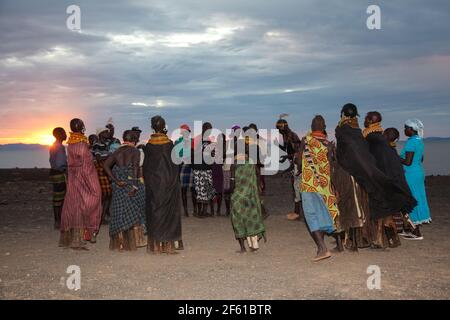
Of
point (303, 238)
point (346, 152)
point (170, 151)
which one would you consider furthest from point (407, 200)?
point (170, 151)

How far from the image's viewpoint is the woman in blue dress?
9320mm

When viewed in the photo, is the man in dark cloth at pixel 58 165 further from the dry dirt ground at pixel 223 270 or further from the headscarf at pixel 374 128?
the headscarf at pixel 374 128

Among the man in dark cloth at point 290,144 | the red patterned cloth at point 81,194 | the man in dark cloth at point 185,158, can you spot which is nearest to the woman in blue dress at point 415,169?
the man in dark cloth at point 290,144

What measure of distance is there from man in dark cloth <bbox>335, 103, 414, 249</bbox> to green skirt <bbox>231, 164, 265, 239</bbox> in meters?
1.47

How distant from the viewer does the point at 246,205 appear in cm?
846

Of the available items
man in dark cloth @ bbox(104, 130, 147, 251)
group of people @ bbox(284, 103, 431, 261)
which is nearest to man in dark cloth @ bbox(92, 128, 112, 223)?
man in dark cloth @ bbox(104, 130, 147, 251)

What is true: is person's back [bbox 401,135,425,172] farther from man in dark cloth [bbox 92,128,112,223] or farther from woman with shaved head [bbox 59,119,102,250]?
man in dark cloth [bbox 92,128,112,223]

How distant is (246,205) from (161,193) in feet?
4.62

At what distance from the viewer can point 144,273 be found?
22.7 feet

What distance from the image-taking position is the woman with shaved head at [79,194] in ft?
28.7

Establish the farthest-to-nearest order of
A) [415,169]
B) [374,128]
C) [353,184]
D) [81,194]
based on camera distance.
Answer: [415,169]
[81,194]
[374,128]
[353,184]

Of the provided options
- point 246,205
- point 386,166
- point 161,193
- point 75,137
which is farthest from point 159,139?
point 386,166

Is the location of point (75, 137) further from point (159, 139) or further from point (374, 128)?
point (374, 128)

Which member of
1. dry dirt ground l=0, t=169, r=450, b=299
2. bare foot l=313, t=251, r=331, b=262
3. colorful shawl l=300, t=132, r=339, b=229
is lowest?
dry dirt ground l=0, t=169, r=450, b=299
